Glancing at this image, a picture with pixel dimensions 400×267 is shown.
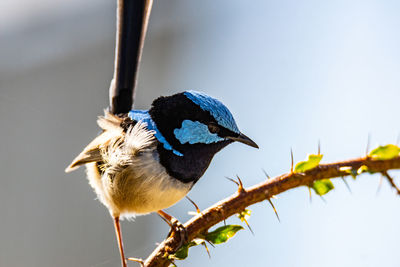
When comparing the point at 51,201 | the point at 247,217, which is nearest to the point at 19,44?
the point at 51,201

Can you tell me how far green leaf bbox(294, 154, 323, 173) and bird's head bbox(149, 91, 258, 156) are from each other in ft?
2.68

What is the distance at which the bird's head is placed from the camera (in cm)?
Result: 241

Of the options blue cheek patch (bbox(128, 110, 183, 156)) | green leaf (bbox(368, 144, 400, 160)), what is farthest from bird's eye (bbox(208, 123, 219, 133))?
green leaf (bbox(368, 144, 400, 160))

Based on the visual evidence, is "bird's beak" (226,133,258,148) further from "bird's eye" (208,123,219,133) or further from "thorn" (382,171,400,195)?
"thorn" (382,171,400,195)

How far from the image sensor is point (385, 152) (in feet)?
4.83

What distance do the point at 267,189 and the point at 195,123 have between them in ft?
3.10

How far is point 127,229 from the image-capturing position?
21.2 ft

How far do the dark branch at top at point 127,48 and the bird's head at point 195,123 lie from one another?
41 cm

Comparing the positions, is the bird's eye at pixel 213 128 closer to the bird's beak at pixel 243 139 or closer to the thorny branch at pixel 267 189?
the bird's beak at pixel 243 139

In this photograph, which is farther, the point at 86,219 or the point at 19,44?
the point at 19,44

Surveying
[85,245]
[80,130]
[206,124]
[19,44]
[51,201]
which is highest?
[19,44]

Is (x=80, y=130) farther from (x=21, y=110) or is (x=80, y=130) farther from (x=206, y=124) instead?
(x=206, y=124)

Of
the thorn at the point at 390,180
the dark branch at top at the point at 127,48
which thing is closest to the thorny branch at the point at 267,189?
the thorn at the point at 390,180

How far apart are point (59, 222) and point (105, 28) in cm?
266
